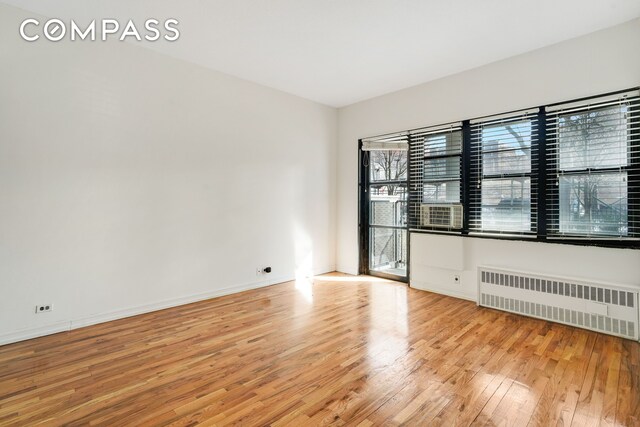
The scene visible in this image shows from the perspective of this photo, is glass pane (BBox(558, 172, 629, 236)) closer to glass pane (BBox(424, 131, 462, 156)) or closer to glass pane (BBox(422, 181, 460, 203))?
glass pane (BBox(422, 181, 460, 203))

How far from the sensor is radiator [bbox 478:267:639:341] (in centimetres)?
288

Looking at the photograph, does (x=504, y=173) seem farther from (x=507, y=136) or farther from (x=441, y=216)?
(x=441, y=216)

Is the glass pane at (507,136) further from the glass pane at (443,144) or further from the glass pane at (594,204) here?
the glass pane at (594,204)

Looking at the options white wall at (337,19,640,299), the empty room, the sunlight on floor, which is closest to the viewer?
the empty room

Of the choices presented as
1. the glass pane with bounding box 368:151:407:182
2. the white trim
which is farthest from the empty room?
the glass pane with bounding box 368:151:407:182

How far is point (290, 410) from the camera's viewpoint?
189cm

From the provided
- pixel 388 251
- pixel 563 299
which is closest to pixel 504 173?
pixel 563 299

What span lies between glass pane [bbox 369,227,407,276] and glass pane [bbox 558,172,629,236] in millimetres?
2089

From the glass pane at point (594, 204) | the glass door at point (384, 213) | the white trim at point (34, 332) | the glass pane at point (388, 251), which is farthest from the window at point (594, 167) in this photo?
the white trim at point (34, 332)

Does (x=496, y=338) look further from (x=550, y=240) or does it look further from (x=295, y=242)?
(x=295, y=242)

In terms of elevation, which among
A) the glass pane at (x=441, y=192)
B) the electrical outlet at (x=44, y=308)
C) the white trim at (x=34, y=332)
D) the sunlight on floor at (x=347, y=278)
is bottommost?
the sunlight on floor at (x=347, y=278)

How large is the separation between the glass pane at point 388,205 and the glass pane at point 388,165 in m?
0.16

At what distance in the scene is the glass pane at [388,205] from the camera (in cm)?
493

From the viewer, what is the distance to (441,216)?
4.28 metres
